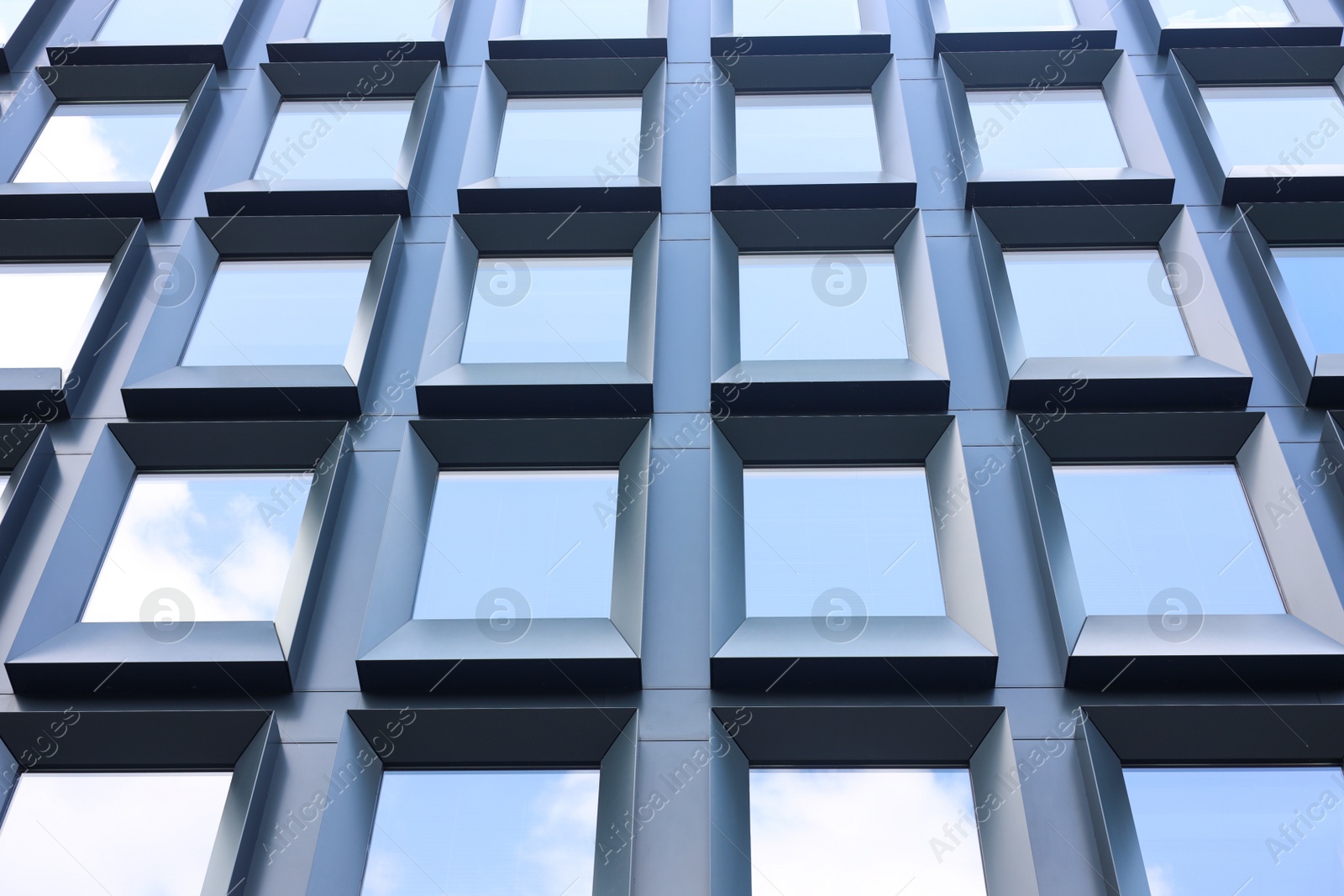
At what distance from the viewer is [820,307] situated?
1034 cm

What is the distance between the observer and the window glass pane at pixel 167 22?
43.7ft

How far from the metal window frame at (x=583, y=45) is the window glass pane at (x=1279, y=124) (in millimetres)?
6180

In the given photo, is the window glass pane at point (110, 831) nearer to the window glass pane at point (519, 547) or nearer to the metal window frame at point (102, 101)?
the window glass pane at point (519, 547)

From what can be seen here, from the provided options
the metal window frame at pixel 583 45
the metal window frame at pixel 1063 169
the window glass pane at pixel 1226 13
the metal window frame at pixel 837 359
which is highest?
the window glass pane at pixel 1226 13

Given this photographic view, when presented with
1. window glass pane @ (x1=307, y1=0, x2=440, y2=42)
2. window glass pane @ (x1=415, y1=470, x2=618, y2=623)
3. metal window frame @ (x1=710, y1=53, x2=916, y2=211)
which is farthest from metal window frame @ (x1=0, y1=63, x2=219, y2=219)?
metal window frame @ (x1=710, y1=53, x2=916, y2=211)

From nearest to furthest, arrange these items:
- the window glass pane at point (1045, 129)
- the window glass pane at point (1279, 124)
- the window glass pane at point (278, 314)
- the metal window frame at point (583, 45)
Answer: the window glass pane at point (278, 314)
the window glass pane at point (1279, 124)
the window glass pane at point (1045, 129)
the metal window frame at point (583, 45)

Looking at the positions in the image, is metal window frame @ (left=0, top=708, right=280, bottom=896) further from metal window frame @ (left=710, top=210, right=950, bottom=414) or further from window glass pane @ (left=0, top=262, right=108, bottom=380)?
metal window frame @ (left=710, top=210, right=950, bottom=414)

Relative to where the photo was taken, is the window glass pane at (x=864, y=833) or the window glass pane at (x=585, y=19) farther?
the window glass pane at (x=585, y=19)

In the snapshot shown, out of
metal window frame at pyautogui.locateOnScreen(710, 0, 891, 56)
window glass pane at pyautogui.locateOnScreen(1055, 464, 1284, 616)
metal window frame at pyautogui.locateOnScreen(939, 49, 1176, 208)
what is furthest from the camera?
metal window frame at pyautogui.locateOnScreen(710, 0, 891, 56)

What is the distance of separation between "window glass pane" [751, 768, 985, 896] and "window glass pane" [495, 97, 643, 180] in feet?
21.6

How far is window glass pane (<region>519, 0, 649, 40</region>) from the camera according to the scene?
1319 centimetres

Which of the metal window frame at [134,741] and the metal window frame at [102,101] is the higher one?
the metal window frame at [102,101]

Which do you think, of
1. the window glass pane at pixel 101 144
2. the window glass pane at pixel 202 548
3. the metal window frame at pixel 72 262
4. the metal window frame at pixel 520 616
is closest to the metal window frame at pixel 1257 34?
the metal window frame at pixel 520 616

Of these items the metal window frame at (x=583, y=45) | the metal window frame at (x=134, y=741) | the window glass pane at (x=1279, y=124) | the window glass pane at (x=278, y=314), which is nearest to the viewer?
the metal window frame at (x=134, y=741)
